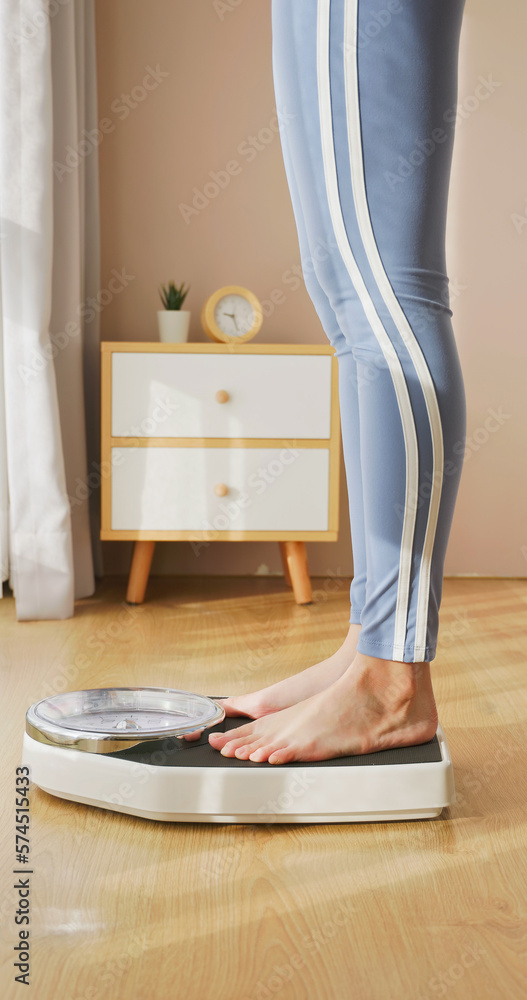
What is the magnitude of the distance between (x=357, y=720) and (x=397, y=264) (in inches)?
17.9

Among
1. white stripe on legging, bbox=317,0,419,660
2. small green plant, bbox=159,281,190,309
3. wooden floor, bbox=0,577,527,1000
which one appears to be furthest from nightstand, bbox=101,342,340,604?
white stripe on legging, bbox=317,0,419,660

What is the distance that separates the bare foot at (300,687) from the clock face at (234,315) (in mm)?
1407

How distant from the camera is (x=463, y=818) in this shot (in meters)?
0.83

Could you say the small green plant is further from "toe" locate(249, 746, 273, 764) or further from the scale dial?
"toe" locate(249, 746, 273, 764)

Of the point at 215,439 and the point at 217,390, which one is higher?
the point at 217,390

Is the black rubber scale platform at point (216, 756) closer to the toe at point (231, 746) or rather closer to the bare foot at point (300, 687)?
the toe at point (231, 746)

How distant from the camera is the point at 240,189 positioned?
2459 mm

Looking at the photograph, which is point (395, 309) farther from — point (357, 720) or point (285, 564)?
point (285, 564)

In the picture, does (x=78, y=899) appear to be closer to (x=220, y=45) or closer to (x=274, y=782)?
(x=274, y=782)

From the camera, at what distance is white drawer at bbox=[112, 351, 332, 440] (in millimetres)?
2016

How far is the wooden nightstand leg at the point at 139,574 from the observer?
2.07 meters

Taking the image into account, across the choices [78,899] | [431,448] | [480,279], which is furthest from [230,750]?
[480,279]

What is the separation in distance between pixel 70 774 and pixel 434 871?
358mm

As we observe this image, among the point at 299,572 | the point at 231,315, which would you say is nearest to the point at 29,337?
the point at 231,315
